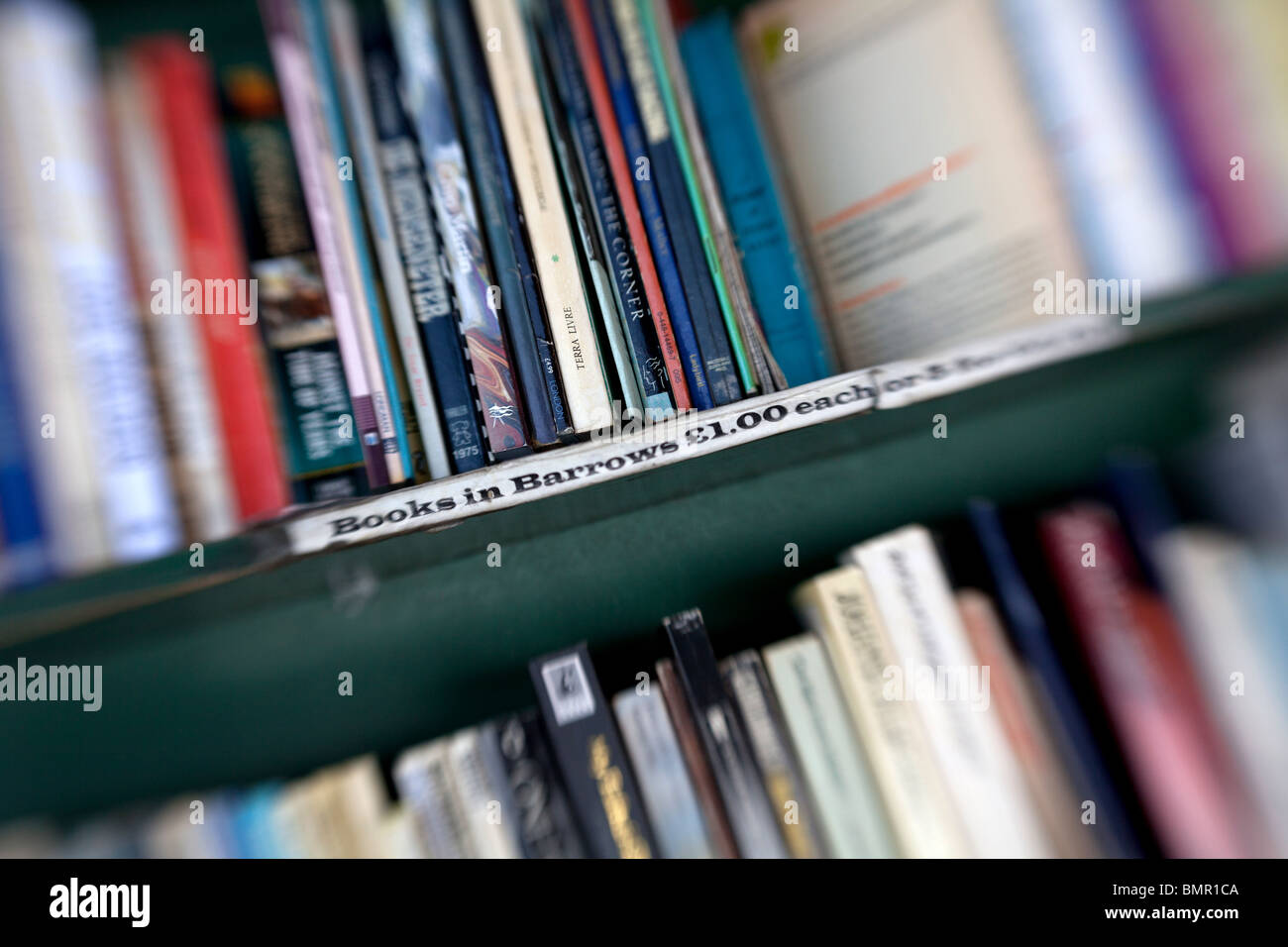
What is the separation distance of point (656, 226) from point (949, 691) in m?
0.46

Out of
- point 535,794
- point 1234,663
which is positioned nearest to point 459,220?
point 535,794

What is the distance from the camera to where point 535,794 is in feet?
1.80

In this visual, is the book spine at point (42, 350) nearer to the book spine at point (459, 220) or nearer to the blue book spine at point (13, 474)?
the blue book spine at point (13, 474)

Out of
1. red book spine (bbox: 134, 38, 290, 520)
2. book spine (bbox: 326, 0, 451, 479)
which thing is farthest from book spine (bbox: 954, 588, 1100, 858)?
red book spine (bbox: 134, 38, 290, 520)

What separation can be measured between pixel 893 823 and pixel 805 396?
361 millimetres

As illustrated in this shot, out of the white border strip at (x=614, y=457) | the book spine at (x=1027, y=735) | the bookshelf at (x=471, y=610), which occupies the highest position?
the white border strip at (x=614, y=457)

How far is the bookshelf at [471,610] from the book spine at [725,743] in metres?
0.18

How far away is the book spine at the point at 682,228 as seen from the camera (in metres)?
0.56

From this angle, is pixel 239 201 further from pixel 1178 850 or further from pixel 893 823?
pixel 1178 850

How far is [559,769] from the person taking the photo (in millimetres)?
560

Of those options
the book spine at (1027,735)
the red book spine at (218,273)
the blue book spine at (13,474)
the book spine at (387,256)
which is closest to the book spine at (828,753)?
the book spine at (1027,735)

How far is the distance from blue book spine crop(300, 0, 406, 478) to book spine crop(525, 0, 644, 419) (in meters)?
0.17
